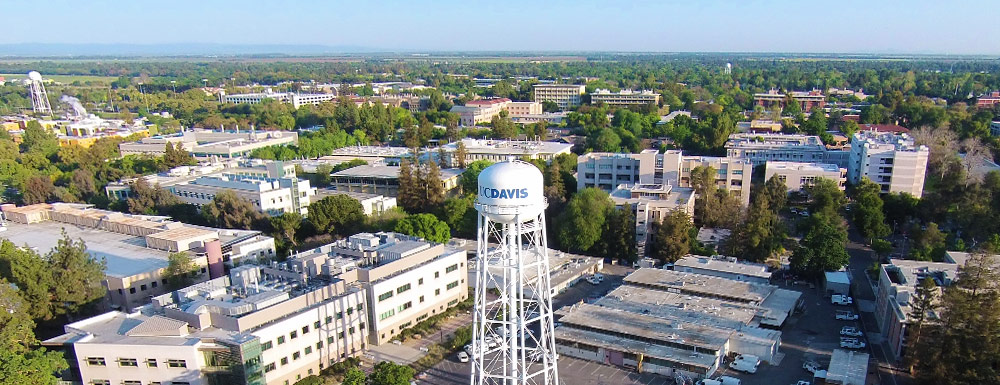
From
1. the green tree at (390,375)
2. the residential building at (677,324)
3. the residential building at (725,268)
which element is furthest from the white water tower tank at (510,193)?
the residential building at (725,268)

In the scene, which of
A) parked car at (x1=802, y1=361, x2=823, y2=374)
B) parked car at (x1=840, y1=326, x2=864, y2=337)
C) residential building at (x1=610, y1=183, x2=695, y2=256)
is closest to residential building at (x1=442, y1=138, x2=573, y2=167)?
residential building at (x1=610, y1=183, x2=695, y2=256)

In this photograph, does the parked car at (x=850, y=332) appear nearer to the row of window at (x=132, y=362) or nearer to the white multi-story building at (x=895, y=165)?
the white multi-story building at (x=895, y=165)

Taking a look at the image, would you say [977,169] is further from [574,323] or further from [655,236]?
[574,323]

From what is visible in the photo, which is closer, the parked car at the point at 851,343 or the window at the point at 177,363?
the window at the point at 177,363

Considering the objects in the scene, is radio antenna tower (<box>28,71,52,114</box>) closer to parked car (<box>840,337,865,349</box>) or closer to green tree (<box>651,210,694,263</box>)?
green tree (<box>651,210,694,263</box>)

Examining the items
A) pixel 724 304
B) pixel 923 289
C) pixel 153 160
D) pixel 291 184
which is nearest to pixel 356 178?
pixel 291 184

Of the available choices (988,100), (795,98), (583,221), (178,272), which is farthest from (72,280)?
(988,100)
